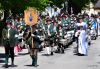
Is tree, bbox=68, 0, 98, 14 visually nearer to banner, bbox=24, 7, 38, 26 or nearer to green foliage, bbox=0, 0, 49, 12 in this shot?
green foliage, bbox=0, 0, 49, 12

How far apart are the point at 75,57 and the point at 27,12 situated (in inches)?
155

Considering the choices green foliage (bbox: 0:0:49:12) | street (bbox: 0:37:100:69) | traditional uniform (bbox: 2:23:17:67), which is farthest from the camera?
green foliage (bbox: 0:0:49:12)

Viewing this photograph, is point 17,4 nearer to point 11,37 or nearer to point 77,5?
point 11,37

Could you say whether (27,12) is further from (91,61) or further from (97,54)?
(97,54)

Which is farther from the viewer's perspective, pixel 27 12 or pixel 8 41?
pixel 27 12

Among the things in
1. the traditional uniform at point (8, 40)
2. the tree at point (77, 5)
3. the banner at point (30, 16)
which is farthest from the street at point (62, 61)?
the tree at point (77, 5)

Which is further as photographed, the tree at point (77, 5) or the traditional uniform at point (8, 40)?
the tree at point (77, 5)

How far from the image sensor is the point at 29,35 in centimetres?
2034

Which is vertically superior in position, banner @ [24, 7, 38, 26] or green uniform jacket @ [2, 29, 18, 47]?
banner @ [24, 7, 38, 26]

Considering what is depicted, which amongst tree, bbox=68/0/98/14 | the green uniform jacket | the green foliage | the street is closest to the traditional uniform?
the green uniform jacket

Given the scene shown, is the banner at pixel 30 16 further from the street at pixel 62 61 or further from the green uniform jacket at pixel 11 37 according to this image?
the green uniform jacket at pixel 11 37

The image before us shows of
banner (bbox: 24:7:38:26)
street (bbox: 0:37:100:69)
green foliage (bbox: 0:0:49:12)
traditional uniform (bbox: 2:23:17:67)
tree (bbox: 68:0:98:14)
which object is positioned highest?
tree (bbox: 68:0:98:14)

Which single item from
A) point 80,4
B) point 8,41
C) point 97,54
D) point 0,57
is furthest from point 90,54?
point 80,4

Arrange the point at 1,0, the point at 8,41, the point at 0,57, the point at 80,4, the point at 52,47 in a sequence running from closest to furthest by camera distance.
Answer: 1. the point at 8,41
2. the point at 1,0
3. the point at 0,57
4. the point at 52,47
5. the point at 80,4
